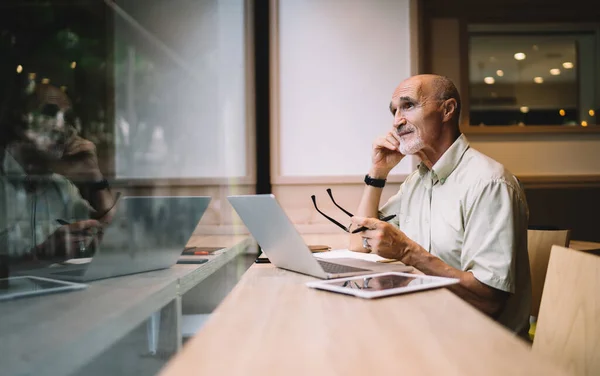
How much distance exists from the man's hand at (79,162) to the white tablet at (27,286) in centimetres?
16

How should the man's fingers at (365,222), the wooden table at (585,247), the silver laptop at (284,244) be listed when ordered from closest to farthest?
1. the silver laptop at (284,244)
2. the man's fingers at (365,222)
3. the wooden table at (585,247)

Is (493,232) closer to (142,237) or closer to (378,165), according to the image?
(378,165)

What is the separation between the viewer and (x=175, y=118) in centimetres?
171

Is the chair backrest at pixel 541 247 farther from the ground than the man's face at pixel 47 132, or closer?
closer

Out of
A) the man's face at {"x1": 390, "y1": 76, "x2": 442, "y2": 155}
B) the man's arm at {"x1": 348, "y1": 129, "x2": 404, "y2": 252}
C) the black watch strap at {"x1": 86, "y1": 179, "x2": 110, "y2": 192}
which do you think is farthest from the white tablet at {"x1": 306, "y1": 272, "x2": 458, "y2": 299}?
the man's arm at {"x1": 348, "y1": 129, "x2": 404, "y2": 252}

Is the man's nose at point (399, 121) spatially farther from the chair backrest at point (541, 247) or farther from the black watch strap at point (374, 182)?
the chair backrest at point (541, 247)

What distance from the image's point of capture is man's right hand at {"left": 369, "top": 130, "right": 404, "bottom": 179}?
86.1 inches

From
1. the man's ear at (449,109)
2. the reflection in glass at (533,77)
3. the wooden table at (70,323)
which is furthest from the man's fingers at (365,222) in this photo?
the reflection in glass at (533,77)

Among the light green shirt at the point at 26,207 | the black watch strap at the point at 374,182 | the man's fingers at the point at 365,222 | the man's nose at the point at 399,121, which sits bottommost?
the man's fingers at the point at 365,222

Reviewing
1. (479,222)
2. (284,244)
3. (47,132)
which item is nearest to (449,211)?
(479,222)

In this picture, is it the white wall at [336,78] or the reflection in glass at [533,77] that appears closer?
the white wall at [336,78]

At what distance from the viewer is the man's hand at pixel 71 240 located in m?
0.83

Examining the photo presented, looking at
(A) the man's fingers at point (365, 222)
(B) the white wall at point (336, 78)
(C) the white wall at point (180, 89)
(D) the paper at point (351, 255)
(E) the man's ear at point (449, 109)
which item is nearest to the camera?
(C) the white wall at point (180, 89)

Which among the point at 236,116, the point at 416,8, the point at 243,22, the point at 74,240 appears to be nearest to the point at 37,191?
the point at 74,240
